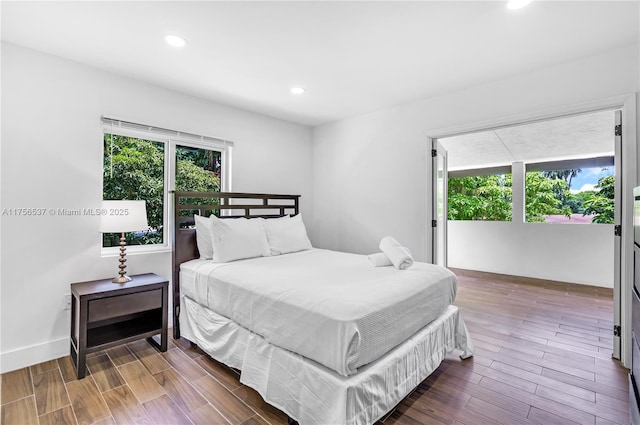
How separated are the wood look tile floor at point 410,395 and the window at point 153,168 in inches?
44.9

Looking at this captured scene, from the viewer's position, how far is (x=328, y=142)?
4449mm

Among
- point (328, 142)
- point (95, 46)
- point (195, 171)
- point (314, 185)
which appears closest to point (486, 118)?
point (328, 142)

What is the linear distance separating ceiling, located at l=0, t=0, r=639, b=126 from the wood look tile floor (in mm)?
2477

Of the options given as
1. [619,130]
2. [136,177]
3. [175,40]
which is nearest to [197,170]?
[136,177]

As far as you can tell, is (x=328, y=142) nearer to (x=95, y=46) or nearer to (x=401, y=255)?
(x=401, y=255)

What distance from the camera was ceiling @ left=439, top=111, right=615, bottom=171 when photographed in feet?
13.8

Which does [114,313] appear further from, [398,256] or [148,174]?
[398,256]

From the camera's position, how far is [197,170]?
347 centimetres

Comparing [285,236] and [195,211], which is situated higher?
[195,211]

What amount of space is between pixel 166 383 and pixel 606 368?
328cm

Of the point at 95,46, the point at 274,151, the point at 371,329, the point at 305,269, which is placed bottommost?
the point at 371,329

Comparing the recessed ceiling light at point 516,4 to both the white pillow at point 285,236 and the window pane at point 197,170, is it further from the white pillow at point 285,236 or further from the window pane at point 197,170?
the window pane at point 197,170

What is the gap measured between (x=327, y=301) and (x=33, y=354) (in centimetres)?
246

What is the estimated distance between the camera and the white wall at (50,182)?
2270 mm
